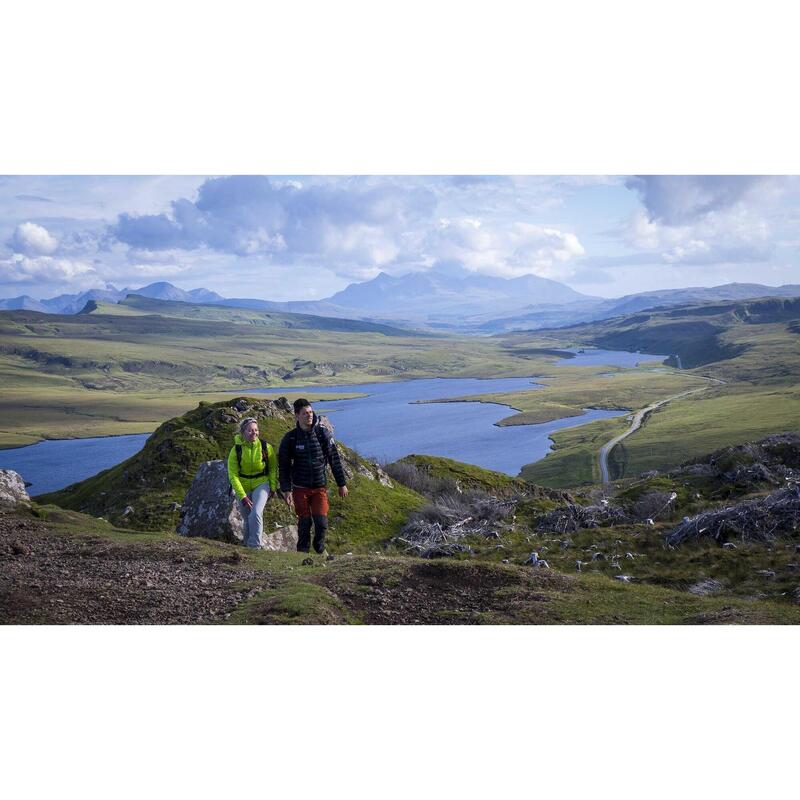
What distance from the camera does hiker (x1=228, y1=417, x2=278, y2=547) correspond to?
432 inches

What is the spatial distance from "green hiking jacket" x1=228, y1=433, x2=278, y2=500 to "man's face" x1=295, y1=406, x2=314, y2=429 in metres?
0.88

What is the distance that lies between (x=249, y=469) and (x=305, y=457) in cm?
112

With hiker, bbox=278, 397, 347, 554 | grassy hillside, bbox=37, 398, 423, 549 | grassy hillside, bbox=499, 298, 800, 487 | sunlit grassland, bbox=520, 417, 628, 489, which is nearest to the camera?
hiker, bbox=278, 397, 347, 554

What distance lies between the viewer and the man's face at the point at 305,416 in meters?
10.5

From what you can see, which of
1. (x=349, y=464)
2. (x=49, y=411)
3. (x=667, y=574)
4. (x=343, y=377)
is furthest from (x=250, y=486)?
(x=343, y=377)

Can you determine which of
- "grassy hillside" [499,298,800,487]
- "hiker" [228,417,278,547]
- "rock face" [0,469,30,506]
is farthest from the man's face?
"grassy hillside" [499,298,800,487]

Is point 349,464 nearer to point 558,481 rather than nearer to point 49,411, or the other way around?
point 558,481

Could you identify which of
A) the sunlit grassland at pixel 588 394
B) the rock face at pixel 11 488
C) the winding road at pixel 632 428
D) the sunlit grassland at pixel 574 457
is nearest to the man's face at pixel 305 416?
the rock face at pixel 11 488

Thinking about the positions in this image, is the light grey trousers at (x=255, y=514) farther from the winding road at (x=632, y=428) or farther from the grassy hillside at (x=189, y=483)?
the winding road at (x=632, y=428)

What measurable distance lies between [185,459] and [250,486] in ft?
32.2

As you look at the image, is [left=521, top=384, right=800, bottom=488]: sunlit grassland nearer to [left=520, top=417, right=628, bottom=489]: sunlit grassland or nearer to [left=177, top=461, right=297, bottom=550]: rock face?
[left=520, top=417, right=628, bottom=489]: sunlit grassland

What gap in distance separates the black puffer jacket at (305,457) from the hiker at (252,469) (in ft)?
1.62

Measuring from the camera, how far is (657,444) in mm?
72562

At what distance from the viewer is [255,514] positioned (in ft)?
37.7
